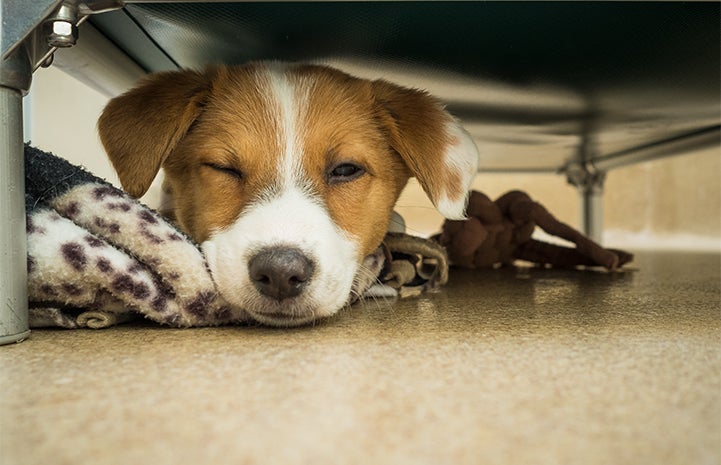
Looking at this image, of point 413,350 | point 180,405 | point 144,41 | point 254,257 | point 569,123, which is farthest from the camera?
point 569,123

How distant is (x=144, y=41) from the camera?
1.76 meters

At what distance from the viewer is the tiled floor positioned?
0.56 metres

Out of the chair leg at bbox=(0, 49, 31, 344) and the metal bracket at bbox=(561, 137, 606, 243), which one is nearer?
the chair leg at bbox=(0, 49, 31, 344)

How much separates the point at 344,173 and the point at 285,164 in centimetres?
14

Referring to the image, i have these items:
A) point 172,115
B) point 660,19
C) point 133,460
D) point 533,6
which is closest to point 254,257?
point 172,115

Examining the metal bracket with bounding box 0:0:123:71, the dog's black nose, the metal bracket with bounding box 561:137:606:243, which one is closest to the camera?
the metal bracket with bounding box 0:0:123:71

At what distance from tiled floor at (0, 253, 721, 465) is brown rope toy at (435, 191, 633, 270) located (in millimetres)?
1109

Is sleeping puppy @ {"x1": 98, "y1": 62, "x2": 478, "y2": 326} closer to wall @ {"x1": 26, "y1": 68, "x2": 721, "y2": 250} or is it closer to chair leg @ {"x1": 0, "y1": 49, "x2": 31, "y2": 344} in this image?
chair leg @ {"x1": 0, "y1": 49, "x2": 31, "y2": 344}

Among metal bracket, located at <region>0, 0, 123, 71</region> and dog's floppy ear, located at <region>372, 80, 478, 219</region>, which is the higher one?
metal bracket, located at <region>0, 0, 123, 71</region>

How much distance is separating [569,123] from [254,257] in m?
1.91

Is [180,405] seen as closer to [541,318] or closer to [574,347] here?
[574,347]

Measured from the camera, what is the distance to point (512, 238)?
2.54 meters

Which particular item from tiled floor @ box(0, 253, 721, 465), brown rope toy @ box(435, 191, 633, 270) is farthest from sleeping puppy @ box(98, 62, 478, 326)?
brown rope toy @ box(435, 191, 633, 270)

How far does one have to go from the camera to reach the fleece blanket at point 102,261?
110 cm
